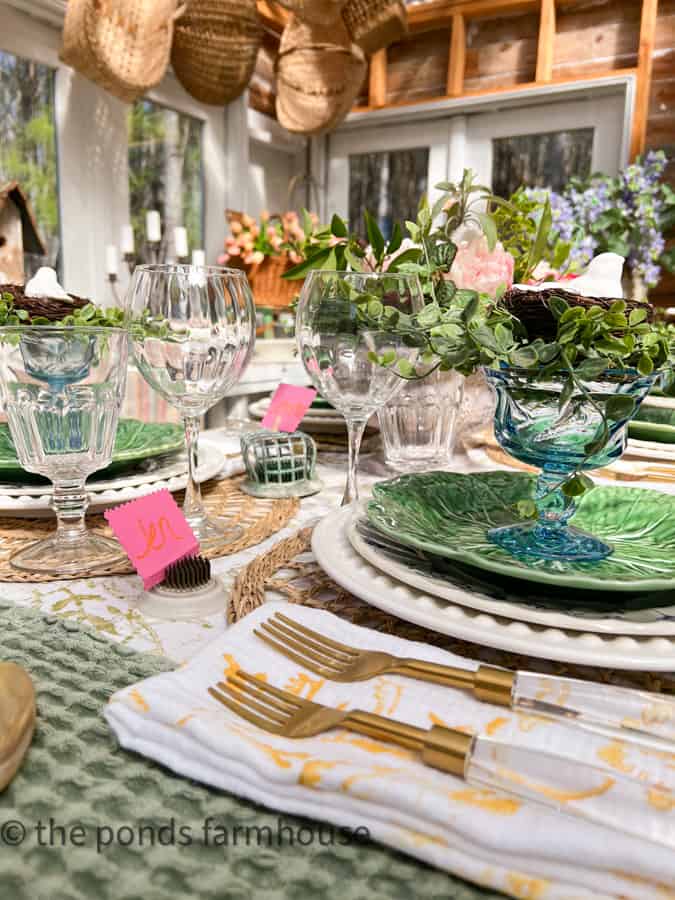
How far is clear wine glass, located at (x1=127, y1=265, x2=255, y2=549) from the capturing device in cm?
61

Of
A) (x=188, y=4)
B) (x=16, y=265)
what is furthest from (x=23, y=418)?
(x=188, y=4)

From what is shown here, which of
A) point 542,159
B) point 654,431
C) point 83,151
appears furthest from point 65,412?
point 542,159

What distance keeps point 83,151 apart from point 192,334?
91.5 inches

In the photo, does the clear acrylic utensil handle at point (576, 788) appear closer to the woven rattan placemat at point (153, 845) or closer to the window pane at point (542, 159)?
the woven rattan placemat at point (153, 845)

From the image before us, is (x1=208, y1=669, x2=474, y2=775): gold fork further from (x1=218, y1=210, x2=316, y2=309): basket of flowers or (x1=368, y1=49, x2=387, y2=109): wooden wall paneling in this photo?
(x1=368, y1=49, x2=387, y2=109): wooden wall paneling

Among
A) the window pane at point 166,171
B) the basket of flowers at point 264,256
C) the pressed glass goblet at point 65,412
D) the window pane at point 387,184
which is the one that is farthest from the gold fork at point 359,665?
the window pane at point 387,184

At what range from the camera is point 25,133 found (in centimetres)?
231

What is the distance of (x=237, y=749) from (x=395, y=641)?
0.12 metres

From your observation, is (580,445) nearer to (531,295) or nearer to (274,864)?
(531,295)

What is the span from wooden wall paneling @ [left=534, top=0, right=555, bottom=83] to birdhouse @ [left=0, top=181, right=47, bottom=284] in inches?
93.0

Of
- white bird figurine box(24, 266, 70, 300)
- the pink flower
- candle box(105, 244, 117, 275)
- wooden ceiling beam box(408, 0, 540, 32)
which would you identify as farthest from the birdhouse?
wooden ceiling beam box(408, 0, 540, 32)

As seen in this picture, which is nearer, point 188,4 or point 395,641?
point 395,641

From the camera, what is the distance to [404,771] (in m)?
0.29

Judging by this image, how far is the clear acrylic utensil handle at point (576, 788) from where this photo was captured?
0.26 m
